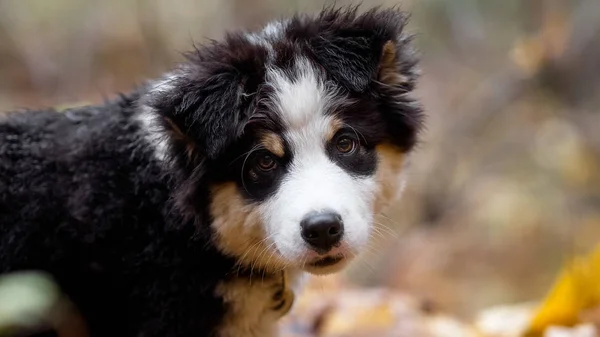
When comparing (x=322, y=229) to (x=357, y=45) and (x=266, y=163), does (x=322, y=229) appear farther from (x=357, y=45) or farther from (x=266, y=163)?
(x=357, y=45)

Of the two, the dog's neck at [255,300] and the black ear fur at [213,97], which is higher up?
the black ear fur at [213,97]

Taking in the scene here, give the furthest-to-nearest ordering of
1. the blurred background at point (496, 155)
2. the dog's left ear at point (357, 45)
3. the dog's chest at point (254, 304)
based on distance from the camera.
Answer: the blurred background at point (496, 155) → the dog's chest at point (254, 304) → the dog's left ear at point (357, 45)

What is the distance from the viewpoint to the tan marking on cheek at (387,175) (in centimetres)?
310

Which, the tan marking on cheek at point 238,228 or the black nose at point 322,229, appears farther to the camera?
the tan marking on cheek at point 238,228

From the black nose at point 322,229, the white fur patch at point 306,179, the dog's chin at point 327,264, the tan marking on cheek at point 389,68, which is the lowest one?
the dog's chin at point 327,264

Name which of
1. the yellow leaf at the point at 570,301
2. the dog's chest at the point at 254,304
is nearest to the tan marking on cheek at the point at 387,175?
the dog's chest at the point at 254,304

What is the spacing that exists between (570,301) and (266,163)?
1.98m

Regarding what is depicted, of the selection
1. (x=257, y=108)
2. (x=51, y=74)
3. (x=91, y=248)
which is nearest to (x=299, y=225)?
(x=257, y=108)

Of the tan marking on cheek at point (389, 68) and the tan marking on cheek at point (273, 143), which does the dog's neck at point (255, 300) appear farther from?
the tan marking on cheek at point (389, 68)

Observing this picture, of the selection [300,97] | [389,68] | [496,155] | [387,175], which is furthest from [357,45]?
[496,155]

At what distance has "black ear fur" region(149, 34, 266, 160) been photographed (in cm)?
283

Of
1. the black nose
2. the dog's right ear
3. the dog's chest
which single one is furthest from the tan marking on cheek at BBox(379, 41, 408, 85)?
the dog's chest

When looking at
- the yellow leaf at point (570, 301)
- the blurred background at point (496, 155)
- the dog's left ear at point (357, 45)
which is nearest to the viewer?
the dog's left ear at point (357, 45)

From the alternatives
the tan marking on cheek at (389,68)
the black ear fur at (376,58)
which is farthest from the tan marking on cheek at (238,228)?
the tan marking on cheek at (389,68)
